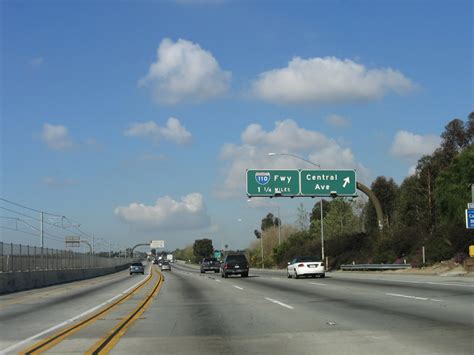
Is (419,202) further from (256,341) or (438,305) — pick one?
(256,341)

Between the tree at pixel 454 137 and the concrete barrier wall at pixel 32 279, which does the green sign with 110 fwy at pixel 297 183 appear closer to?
the concrete barrier wall at pixel 32 279

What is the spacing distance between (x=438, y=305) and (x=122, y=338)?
928cm

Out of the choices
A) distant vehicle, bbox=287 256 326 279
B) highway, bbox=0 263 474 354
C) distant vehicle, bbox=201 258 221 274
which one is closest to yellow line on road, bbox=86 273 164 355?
highway, bbox=0 263 474 354

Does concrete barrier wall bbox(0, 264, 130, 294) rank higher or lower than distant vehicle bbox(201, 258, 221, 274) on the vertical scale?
higher

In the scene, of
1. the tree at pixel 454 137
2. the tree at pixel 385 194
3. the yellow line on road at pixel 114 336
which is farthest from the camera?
the tree at pixel 385 194

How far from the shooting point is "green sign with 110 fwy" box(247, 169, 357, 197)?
50125 mm

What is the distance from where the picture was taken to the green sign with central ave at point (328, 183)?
1980 inches

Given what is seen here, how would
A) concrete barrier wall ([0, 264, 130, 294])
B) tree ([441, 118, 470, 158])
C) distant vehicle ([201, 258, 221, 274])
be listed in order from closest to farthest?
1. concrete barrier wall ([0, 264, 130, 294])
2. distant vehicle ([201, 258, 221, 274])
3. tree ([441, 118, 470, 158])

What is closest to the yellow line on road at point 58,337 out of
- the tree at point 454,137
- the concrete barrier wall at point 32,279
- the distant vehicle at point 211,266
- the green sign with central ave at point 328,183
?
the concrete barrier wall at point 32,279

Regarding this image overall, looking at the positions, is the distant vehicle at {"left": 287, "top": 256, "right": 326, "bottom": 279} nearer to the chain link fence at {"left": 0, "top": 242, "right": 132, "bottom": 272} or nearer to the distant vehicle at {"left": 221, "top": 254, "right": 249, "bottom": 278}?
the distant vehicle at {"left": 221, "top": 254, "right": 249, "bottom": 278}

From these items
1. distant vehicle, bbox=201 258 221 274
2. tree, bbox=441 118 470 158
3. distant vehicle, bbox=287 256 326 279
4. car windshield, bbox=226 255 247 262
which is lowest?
distant vehicle, bbox=201 258 221 274

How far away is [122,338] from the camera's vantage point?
39.9 ft

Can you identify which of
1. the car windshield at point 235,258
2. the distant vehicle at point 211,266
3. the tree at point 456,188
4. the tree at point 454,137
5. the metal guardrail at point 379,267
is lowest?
the distant vehicle at point 211,266

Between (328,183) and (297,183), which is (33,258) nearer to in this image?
(297,183)
